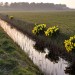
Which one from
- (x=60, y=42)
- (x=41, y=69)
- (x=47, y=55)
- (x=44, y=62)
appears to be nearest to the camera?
(x=41, y=69)

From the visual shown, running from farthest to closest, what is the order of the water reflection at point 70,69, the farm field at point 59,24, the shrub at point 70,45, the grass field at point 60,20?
the grass field at point 60,20 → the farm field at point 59,24 → the shrub at point 70,45 → the water reflection at point 70,69

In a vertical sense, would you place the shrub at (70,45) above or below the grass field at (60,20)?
above

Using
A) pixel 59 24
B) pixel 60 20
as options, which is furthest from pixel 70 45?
pixel 60 20

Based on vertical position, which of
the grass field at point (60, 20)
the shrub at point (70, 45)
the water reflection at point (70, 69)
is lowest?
the grass field at point (60, 20)

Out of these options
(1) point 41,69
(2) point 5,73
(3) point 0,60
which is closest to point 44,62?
(1) point 41,69

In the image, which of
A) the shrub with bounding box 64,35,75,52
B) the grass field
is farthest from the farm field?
the shrub with bounding box 64,35,75,52

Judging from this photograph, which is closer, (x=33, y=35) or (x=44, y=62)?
(x=44, y=62)

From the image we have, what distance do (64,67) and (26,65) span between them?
7.93 ft

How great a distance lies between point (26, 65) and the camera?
16859 mm

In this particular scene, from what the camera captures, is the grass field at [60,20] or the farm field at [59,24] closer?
the farm field at [59,24]

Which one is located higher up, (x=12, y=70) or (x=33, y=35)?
(x=12, y=70)

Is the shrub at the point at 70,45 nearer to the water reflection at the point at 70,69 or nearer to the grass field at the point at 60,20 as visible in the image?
the water reflection at the point at 70,69

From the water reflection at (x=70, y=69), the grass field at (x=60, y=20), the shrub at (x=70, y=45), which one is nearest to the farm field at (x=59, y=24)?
the grass field at (x=60, y=20)

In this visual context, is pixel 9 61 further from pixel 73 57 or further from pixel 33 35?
pixel 33 35
